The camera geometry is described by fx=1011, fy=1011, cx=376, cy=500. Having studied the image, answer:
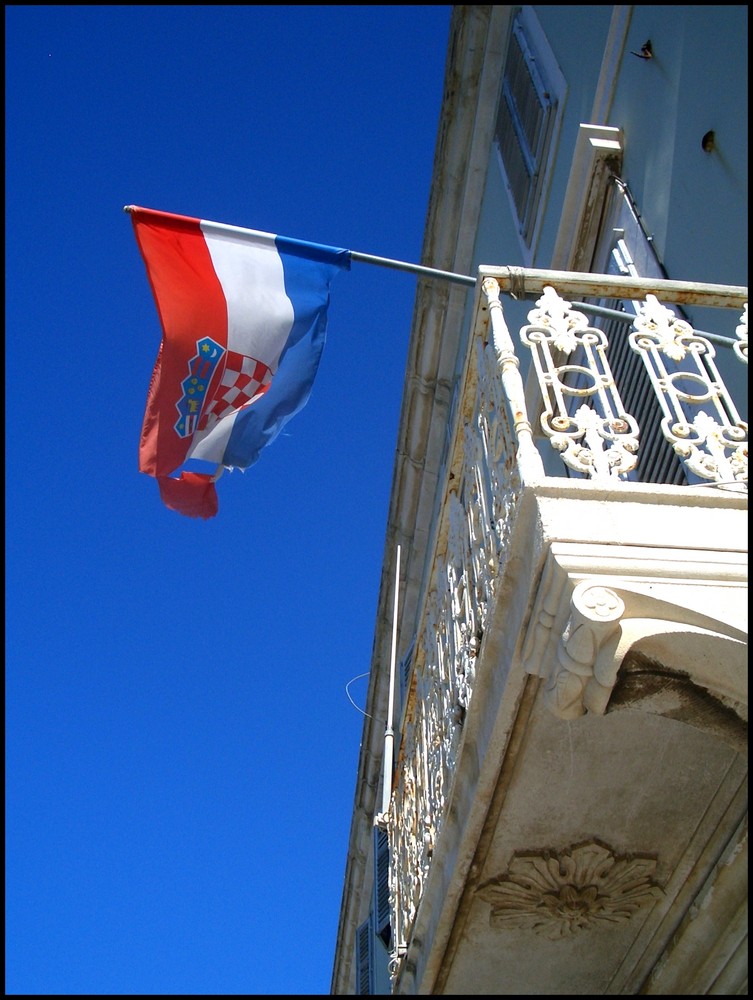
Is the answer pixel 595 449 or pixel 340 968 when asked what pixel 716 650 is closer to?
pixel 595 449

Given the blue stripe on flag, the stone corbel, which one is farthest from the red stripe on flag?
the stone corbel

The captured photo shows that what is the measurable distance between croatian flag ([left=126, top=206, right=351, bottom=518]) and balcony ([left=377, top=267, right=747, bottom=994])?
1.74m

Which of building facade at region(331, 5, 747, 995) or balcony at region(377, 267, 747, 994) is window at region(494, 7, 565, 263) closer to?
building facade at region(331, 5, 747, 995)

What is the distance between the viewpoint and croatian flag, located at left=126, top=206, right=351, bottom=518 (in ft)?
20.3

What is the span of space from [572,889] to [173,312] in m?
3.94

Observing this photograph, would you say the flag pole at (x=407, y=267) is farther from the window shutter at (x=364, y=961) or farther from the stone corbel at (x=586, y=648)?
the window shutter at (x=364, y=961)

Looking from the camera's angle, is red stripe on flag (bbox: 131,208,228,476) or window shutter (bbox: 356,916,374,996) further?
window shutter (bbox: 356,916,374,996)

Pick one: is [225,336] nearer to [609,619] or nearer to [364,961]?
[609,619]

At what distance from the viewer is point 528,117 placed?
9438 mm

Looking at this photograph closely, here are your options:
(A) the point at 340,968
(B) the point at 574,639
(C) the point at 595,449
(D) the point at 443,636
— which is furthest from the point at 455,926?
(A) the point at 340,968

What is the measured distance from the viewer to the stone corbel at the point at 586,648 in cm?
301

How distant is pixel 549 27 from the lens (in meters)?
9.02

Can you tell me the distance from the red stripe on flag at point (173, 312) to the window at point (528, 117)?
3.84 meters

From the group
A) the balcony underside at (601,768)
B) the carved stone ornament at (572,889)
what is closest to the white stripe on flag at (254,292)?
the balcony underside at (601,768)
